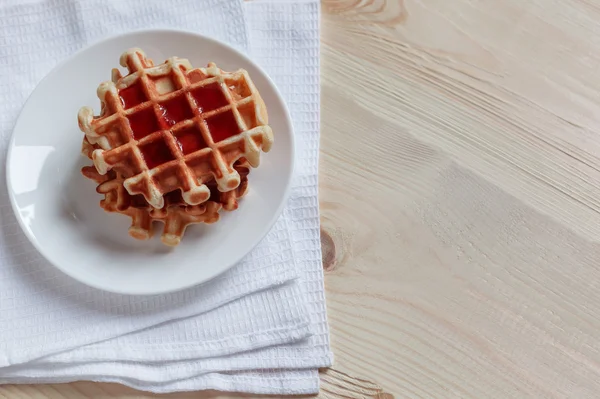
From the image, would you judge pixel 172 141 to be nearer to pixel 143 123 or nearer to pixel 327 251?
pixel 143 123

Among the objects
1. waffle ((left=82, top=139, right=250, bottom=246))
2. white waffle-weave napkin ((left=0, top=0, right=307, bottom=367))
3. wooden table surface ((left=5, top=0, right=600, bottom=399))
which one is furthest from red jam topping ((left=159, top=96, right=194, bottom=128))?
wooden table surface ((left=5, top=0, right=600, bottom=399))

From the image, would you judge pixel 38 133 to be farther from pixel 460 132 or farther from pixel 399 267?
pixel 460 132

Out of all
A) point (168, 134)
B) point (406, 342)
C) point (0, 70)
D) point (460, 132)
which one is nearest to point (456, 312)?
point (406, 342)

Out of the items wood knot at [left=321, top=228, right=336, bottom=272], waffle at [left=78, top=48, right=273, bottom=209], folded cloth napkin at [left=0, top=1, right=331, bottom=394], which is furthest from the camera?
wood knot at [left=321, top=228, right=336, bottom=272]

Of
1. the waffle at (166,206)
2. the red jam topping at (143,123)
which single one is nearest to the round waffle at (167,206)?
the waffle at (166,206)

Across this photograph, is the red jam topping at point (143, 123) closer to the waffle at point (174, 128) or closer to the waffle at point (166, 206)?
the waffle at point (174, 128)

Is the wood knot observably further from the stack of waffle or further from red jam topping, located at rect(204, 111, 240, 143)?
red jam topping, located at rect(204, 111, 240, 143)
